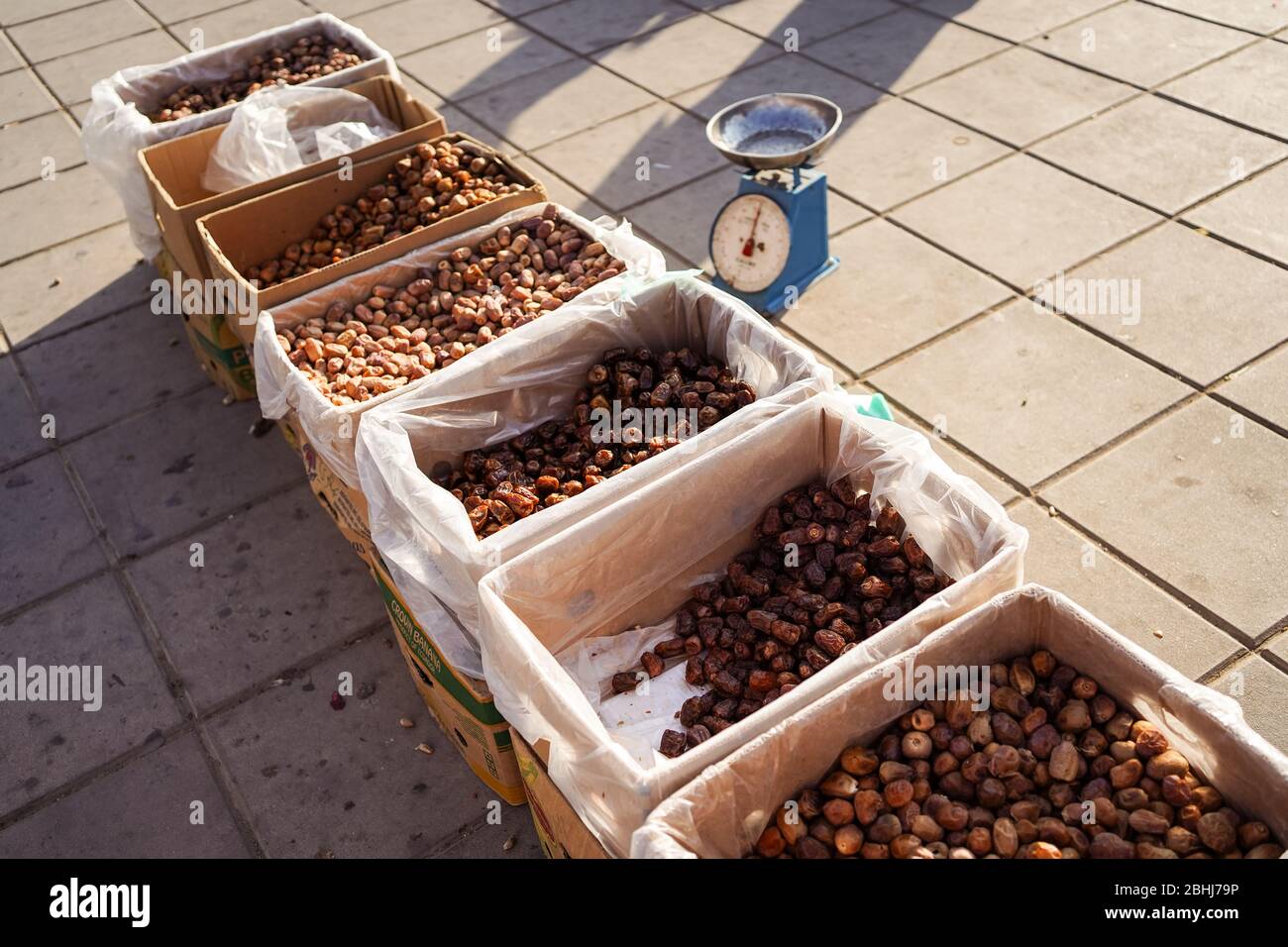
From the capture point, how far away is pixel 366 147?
418 centimetres

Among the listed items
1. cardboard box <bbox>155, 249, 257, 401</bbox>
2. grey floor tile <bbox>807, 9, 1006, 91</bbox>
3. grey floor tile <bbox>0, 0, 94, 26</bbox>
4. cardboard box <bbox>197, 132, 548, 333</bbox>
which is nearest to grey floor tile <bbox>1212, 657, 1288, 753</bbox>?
cardboard box <bbox>197, 132, 548, 333</bbox>

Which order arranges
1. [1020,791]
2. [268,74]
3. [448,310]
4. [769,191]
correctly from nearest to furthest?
[1020,791], [448,310], [769,191], [268,74]

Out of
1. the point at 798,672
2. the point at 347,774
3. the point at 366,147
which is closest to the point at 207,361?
the point at 366,147

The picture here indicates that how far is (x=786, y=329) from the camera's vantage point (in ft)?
14.7

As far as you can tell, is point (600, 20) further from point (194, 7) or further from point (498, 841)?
point (498, 841)

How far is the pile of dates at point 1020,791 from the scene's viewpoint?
2074mm

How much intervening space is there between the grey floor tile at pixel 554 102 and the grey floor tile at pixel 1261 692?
417 centimetres

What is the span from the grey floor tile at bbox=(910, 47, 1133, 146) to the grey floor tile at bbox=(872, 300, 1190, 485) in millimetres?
1563

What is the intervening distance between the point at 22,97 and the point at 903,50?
17.5 ft

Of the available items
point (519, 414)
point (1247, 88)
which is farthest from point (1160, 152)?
point (519, 414)

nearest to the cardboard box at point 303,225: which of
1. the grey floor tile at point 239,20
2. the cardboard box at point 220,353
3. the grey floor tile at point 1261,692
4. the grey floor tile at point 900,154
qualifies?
the cardboard box at point 220,353

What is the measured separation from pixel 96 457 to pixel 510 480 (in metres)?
2.23

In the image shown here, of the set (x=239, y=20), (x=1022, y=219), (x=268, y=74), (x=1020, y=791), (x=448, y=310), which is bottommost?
(x=1022, y=219)

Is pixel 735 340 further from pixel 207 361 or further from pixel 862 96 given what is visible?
pixel 862 96
